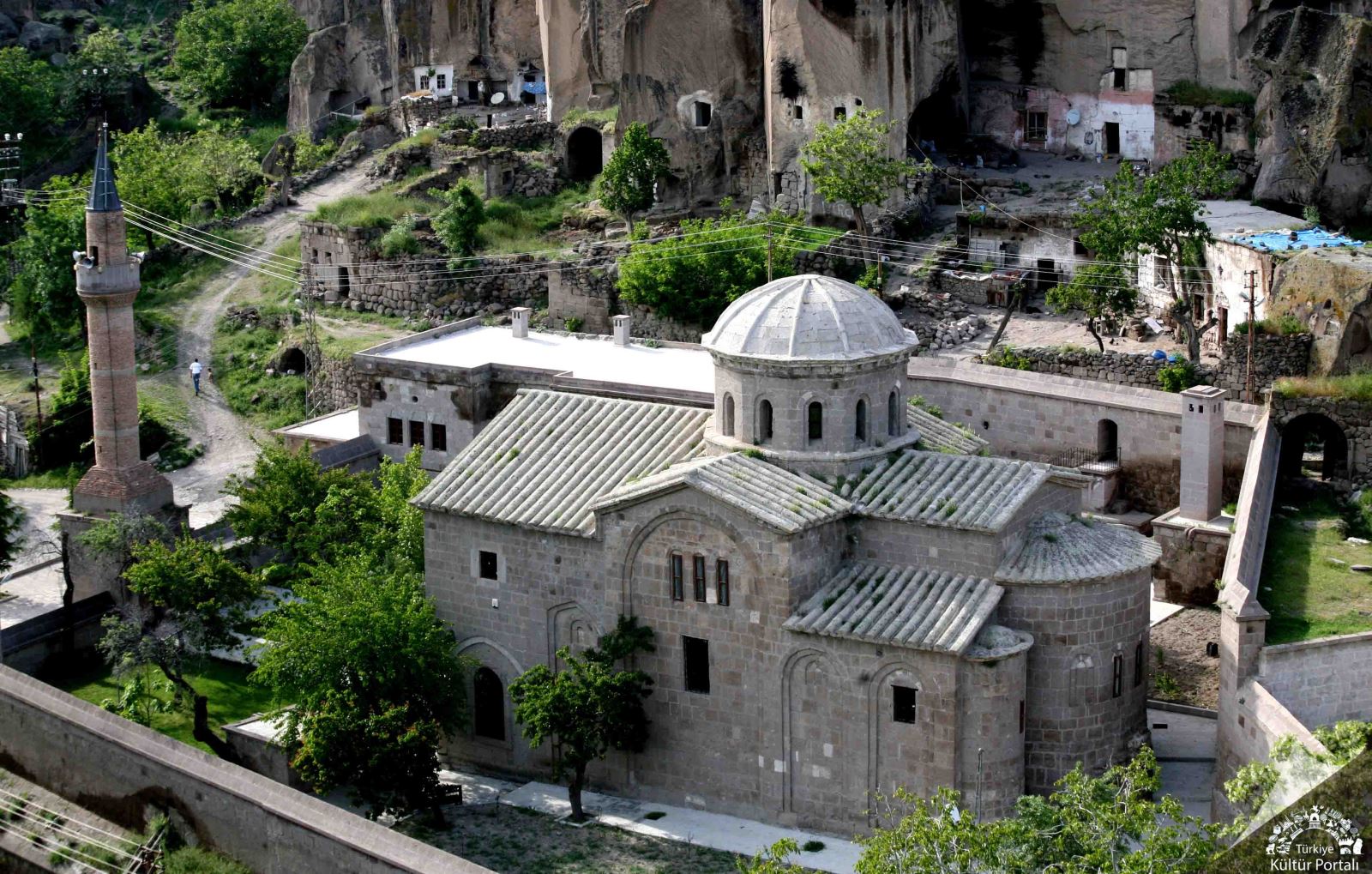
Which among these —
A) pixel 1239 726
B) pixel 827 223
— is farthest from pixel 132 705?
pixel 827 223

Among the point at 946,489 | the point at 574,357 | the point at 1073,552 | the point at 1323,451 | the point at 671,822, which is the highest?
the point at 574,357

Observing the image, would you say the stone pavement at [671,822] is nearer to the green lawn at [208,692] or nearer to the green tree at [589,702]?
the green tree at [589,702]

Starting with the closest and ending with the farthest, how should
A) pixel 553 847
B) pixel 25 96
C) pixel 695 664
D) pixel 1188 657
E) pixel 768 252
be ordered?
1. pixel 553 847
2. pixel 695 664
3. pixel 1188 657
4. pixel 768 252
5. pixel 25 96

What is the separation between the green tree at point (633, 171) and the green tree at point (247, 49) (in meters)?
31.7

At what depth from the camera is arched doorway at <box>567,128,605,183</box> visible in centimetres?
7562

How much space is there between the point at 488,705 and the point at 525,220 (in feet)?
97.0

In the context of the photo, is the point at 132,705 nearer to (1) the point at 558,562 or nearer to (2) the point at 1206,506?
(1) the point at 558,562

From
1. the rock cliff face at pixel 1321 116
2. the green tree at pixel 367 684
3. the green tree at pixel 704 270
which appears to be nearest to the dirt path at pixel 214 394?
the green tree at pixel 704 270

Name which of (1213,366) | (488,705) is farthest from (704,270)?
(488,705)

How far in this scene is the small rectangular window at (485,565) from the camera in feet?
146

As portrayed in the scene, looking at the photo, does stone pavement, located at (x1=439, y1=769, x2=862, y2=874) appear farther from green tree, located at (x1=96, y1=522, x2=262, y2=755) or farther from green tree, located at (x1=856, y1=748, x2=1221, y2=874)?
green tree, located at (x1=96, y1=522, x2=262, y2=755)

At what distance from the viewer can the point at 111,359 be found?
51.2 m

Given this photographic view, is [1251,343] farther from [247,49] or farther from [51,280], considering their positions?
[247,49]
